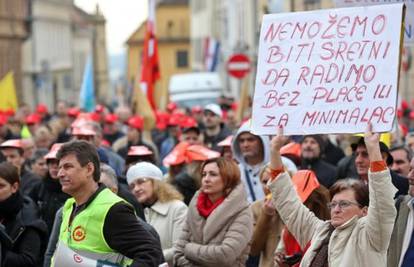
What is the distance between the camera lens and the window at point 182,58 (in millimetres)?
108500

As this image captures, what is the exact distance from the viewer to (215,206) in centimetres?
941

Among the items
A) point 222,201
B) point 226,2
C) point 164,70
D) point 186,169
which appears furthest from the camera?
point 164,70

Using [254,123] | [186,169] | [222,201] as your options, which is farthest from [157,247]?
[186,169]

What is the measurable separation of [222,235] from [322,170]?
3.61m

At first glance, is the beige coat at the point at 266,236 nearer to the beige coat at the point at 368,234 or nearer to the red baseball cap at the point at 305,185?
the red baseball cap at the point at 305,185

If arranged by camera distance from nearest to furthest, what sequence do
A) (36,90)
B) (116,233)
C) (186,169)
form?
(116,233), (186,169), (36,90)

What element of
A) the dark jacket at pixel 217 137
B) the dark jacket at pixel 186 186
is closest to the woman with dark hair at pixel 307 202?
the dark jacket at pixel 186 186

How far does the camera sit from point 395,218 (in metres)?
7.55

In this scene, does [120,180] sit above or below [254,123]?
below

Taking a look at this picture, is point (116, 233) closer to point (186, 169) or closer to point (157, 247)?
point (157, 247)

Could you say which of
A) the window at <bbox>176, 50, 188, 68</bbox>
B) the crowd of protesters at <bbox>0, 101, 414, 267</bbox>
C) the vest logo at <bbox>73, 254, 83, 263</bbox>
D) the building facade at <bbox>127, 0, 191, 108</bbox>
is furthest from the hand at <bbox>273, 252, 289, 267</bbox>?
the window at <bbox>176, 50, 188, 68</bbox>

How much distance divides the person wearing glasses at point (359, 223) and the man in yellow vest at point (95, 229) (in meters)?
0.91

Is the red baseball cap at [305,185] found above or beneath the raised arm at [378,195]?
beneath

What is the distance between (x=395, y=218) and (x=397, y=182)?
7.18 feet
